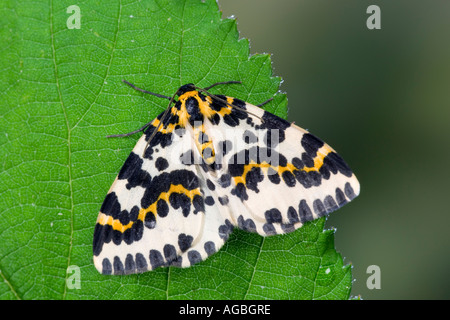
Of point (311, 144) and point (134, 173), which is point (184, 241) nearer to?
point (134, 173)

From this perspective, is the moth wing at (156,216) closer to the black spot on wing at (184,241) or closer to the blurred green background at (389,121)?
the black spot on wing at (184,241)

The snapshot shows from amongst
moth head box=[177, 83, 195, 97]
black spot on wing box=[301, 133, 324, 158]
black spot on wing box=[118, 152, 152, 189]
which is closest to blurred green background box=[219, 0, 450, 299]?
black spot on wing box=[301, 133, 324, 158]

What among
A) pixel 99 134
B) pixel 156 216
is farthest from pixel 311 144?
pixel 99 134

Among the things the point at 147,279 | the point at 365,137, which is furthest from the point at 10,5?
the point at 365,137

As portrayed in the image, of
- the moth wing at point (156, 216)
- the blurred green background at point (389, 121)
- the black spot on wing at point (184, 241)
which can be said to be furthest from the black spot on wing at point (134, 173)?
the blurred green background at point (389, 121)

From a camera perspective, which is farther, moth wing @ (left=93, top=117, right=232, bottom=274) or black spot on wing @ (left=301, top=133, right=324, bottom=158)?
black spot on wing @ (left=301, top=133, right=324, bottom=158)

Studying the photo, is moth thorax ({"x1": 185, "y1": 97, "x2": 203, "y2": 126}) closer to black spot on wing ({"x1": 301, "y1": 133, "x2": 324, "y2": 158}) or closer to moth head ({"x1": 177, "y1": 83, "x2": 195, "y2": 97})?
moth head ({"x1": 177, "y1": 83, "x2": 195, "y2": 97})

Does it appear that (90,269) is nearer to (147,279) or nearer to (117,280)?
(117,280)
